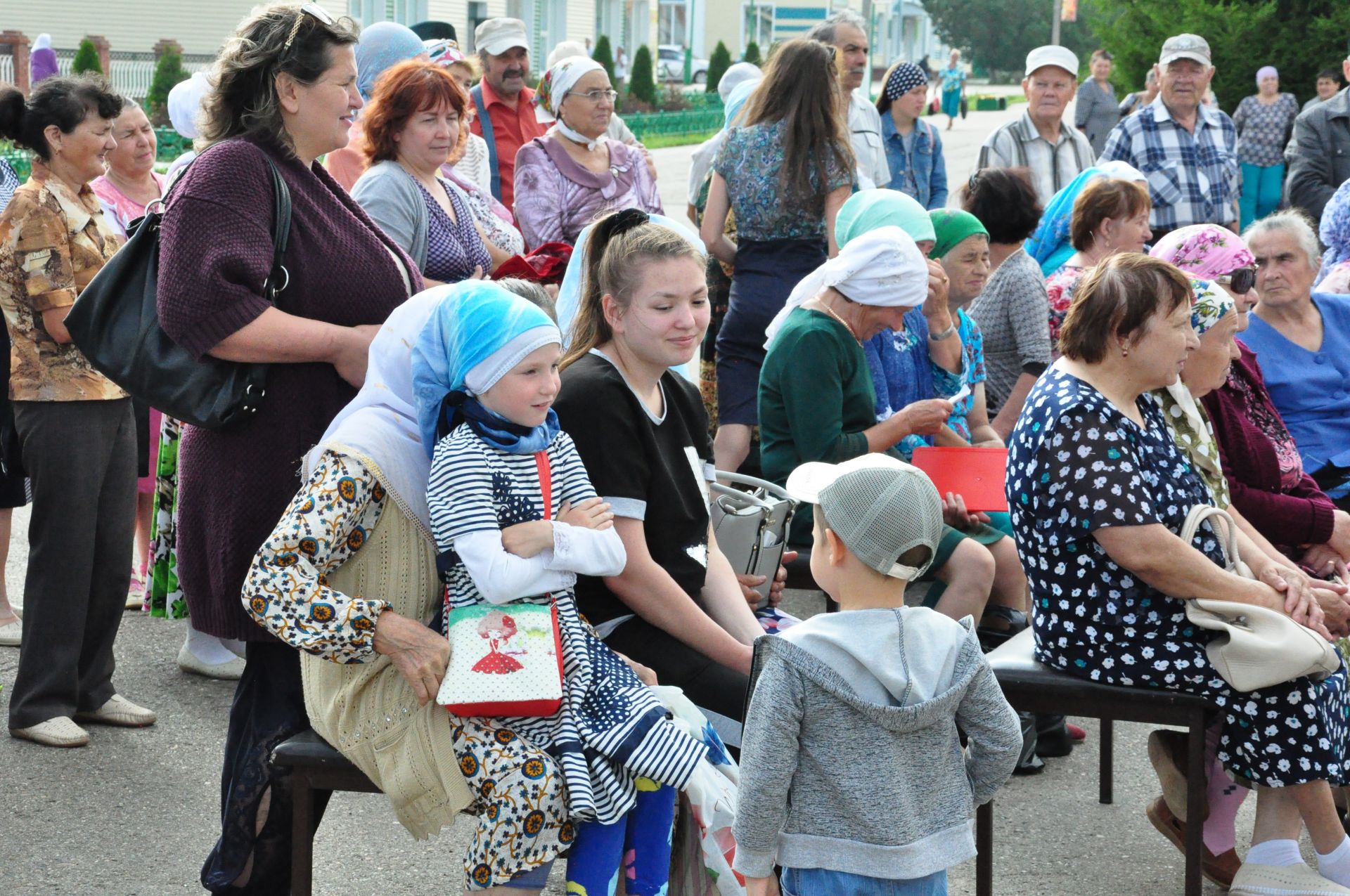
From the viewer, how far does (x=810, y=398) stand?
4.00 metres

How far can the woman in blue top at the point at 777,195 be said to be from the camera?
556cm

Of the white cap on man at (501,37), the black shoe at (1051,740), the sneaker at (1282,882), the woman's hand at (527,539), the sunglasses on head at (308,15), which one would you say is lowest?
the black shoe at (1051,740)

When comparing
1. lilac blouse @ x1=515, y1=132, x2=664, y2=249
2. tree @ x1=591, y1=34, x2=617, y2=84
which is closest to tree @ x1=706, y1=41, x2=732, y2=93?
tree @ x1=591, y1=34, x2=617, y2=84

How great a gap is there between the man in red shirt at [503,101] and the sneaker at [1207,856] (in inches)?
164

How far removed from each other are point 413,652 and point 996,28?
84.9 meters

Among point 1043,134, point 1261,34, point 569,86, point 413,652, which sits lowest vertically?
point 413,652

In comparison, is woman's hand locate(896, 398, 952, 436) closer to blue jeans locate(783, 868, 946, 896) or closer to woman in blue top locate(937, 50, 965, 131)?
blue jeans locate(783, 868, 946, 896)

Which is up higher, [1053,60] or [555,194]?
[1053,60]

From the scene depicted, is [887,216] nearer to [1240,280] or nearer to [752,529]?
[1240,280]

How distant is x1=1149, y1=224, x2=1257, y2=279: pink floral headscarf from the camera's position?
4.12 metres

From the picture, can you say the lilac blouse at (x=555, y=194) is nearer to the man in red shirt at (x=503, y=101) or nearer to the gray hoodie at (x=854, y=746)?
the man in red shirt at (x=503, y=101)

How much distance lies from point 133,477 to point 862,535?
2.68 meters

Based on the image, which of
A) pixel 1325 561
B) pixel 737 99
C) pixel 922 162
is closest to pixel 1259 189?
pixel 922 162

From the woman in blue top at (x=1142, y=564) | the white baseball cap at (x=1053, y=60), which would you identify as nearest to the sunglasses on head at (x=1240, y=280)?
the woman in blue top at (x=1142, y=564)
